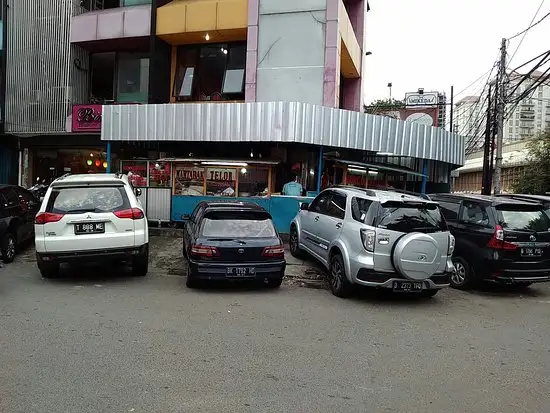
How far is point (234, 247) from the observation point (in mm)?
7328

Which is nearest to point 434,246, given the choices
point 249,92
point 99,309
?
point 99,309

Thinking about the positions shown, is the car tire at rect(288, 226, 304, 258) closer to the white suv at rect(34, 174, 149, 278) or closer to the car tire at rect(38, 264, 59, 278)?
the white suv at rect(34, 174, 149, 278)

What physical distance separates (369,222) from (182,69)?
13.5m

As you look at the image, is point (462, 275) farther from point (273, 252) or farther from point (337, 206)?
point (273, 252)

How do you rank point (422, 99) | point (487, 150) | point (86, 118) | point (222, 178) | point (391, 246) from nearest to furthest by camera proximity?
point (391, 246), point (222, 178), point (86, 118), point (487, 150), point (422, 99)

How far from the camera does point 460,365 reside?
185 inches

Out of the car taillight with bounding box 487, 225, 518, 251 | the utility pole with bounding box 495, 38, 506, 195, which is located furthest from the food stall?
the utility pole with bounding box 495, 38, 506, 195

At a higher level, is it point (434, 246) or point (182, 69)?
point (182, 69)

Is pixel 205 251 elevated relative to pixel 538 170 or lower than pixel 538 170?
lower

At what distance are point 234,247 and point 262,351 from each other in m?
2.68

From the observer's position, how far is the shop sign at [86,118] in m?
17.1

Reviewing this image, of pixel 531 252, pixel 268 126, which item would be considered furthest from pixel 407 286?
pixel 268 126

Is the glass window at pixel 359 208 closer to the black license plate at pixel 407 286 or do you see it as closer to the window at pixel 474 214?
the black license plate at pixel 407 286

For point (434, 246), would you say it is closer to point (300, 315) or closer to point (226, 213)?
point (300, 315)
